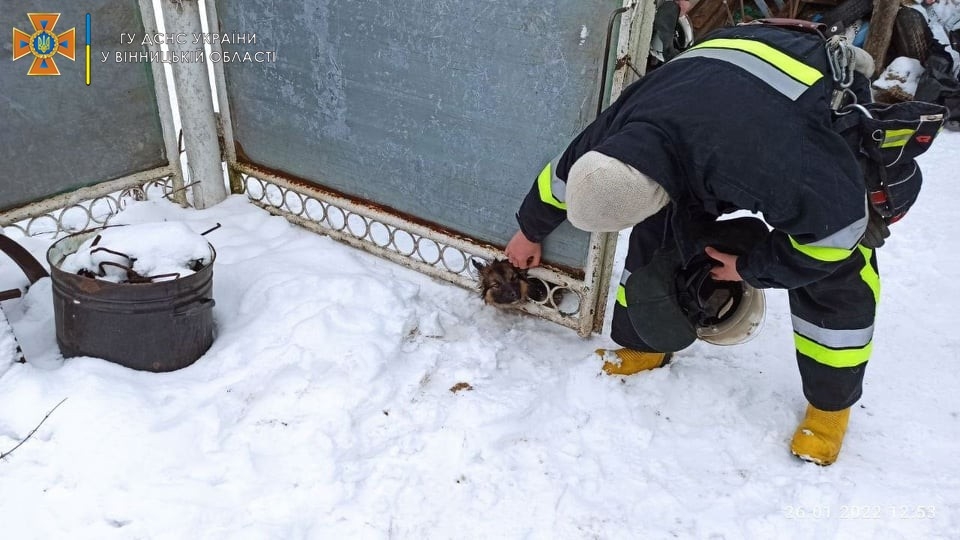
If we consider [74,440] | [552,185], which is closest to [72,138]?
[74,440]

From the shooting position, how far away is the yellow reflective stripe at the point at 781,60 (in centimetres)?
194

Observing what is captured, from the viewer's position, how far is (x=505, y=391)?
2.69 meters

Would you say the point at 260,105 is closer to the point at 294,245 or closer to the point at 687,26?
the point at 294,245

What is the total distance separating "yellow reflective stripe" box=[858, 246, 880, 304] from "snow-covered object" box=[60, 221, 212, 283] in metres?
2.24

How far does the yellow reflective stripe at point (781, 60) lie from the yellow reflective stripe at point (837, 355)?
0.91 m

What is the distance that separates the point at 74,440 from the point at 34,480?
157 millimetres

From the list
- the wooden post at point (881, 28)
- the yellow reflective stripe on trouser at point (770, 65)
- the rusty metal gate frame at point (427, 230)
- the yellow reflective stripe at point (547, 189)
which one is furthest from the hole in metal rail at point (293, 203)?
the wooden post at point (881, 28)

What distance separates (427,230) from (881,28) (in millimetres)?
5477

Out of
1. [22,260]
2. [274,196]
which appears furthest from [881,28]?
[22,260]

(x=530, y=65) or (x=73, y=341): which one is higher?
(x=530, y=65)

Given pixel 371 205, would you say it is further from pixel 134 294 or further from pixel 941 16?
pixel 941 16

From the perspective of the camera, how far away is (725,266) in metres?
2.33

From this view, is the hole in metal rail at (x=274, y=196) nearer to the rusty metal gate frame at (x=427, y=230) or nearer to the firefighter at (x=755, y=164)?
the rusty metal gate frame at (x=427, y=230)

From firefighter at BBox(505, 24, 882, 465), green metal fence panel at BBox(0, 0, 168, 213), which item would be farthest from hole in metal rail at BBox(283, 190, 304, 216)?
firefighter at BBox(505, 24, 882, 465)
